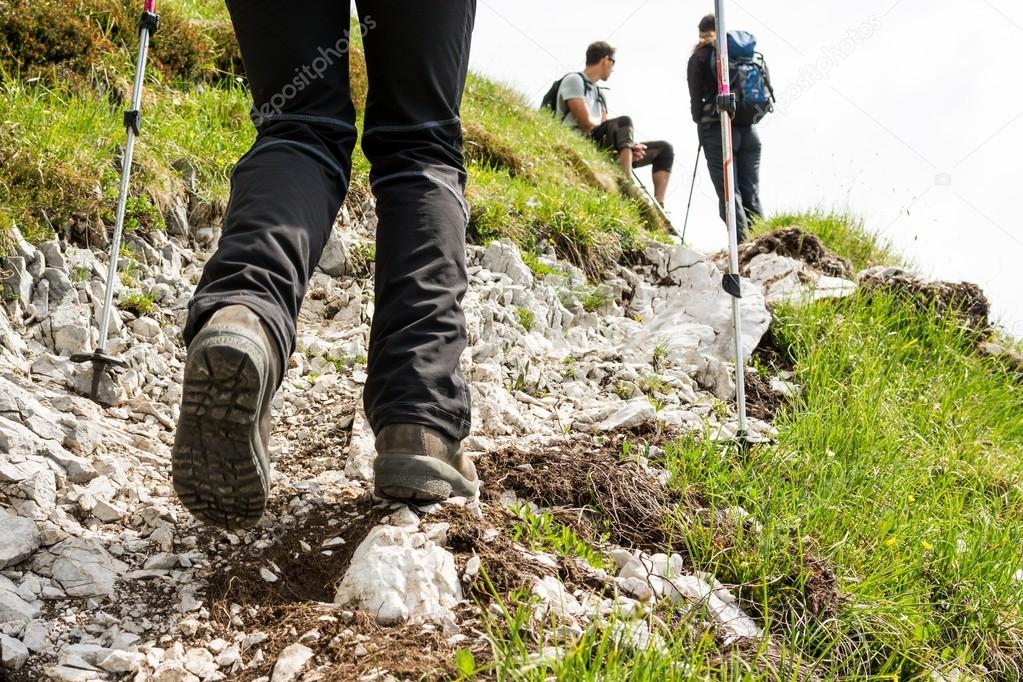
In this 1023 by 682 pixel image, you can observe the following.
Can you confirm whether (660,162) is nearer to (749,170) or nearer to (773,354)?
(749,170)

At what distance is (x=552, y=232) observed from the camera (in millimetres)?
5660

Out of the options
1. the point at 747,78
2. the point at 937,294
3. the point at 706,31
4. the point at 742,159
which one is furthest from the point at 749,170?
the point at 937,294

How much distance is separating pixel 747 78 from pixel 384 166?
6.49 m

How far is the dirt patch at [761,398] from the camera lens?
3928 millimetres

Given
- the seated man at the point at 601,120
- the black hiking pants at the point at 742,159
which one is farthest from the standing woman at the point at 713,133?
the seated man at the point at 601,120

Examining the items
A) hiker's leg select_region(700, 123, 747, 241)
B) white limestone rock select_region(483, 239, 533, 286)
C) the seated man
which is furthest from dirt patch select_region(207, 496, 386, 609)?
the seated man

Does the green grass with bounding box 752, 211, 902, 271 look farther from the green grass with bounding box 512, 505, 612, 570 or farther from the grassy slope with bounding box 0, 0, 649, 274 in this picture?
the green grass with bounding box 512, 505, 612, 570

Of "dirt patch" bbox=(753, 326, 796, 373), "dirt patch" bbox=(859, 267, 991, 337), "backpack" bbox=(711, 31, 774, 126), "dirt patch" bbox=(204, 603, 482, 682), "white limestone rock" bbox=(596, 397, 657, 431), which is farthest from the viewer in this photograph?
"backpack" bbox=(711, 31, 774, 126)

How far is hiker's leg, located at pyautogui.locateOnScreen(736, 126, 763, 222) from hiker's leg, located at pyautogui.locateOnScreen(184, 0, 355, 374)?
649 cm

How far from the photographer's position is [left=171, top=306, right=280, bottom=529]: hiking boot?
1710 mm

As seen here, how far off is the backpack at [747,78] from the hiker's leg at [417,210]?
6245 millimetres

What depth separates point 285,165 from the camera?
2.07m

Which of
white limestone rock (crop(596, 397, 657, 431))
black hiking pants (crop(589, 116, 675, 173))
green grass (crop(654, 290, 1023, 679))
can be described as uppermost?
black hiking pants (crop(589, 116, 675, 173))

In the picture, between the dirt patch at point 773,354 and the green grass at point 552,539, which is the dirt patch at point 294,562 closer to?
the green grass at point 552,539
